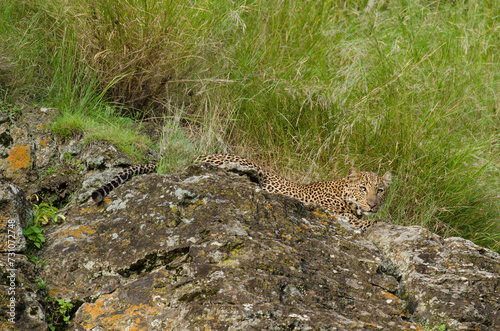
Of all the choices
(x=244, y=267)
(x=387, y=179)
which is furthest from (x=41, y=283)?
(x=387, y=179)

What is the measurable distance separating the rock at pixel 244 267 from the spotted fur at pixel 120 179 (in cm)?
9

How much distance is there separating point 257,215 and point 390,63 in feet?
14.4

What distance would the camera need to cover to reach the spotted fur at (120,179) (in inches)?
164

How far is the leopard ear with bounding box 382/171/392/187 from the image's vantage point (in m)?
6.20

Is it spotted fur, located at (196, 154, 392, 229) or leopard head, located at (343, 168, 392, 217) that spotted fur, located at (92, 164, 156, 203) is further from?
leopard head, located at (343, 168, 392, 217)

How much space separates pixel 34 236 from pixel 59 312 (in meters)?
0.74

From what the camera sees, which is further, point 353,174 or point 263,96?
→ point 263,96

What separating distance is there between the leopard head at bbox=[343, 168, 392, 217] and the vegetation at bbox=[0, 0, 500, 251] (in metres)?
0.15

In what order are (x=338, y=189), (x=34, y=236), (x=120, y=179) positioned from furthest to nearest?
(x=338, y=189) < (x=120, y=179) < (x=34, y=236)

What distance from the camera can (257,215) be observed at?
410cm

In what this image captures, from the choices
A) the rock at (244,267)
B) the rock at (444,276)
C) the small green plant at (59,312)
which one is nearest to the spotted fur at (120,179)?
the rock at (244,267)

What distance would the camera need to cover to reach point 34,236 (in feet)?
12.5

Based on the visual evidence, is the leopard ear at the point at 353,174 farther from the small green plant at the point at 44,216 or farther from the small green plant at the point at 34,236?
the small green plant at the point at 34,236

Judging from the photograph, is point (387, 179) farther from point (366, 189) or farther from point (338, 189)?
Result: point (338, 189)
